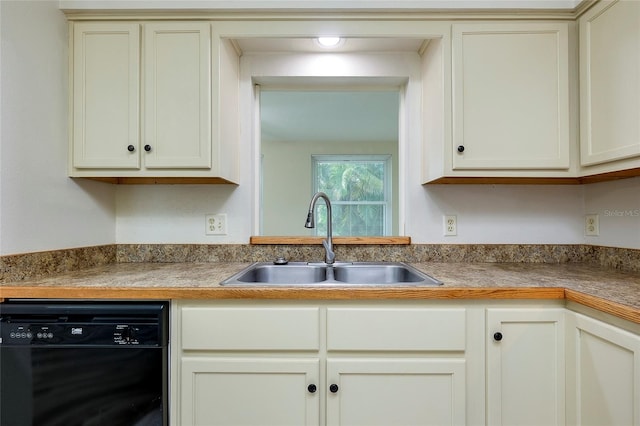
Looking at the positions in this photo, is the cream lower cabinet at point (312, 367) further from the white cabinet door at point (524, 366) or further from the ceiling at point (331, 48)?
the ceiling at point (331, 48)

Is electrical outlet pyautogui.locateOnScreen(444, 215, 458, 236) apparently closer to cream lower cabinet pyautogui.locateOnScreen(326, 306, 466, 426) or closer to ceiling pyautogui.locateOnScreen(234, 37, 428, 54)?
cream lower cabinet pyautogui.locateOnScreen(326, 306, 466, 426)

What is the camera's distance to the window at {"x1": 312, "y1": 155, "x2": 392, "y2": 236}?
130 inches

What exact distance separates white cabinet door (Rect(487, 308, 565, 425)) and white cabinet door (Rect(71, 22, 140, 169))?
5.32ft

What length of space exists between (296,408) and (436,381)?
494 millimetres

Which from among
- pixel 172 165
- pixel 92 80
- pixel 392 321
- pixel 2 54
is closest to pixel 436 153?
pixel 392 321

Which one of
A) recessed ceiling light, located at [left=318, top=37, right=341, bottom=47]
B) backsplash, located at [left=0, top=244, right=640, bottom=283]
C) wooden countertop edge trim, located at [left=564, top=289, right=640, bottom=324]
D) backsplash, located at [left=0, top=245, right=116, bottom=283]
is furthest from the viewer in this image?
Result: backsplash, located at [left=0, top=244, right=640, bottom=283]

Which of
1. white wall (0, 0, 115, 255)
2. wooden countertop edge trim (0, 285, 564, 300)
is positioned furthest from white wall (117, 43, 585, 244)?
wooden countertop edge trim (0, 285, 564, 300)

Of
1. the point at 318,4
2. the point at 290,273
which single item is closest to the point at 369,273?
the point at 290,273

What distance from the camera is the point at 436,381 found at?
1.12 meters

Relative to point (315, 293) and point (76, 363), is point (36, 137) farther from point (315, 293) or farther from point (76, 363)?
point (315, 293)

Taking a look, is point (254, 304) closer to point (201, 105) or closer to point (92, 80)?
point (201, 105)

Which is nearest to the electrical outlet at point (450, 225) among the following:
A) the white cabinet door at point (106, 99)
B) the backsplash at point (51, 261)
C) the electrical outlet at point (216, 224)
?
the electrical outlet at point (216, 224)

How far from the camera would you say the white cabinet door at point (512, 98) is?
56.0 inches

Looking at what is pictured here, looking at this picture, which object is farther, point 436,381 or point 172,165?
point 172,165
